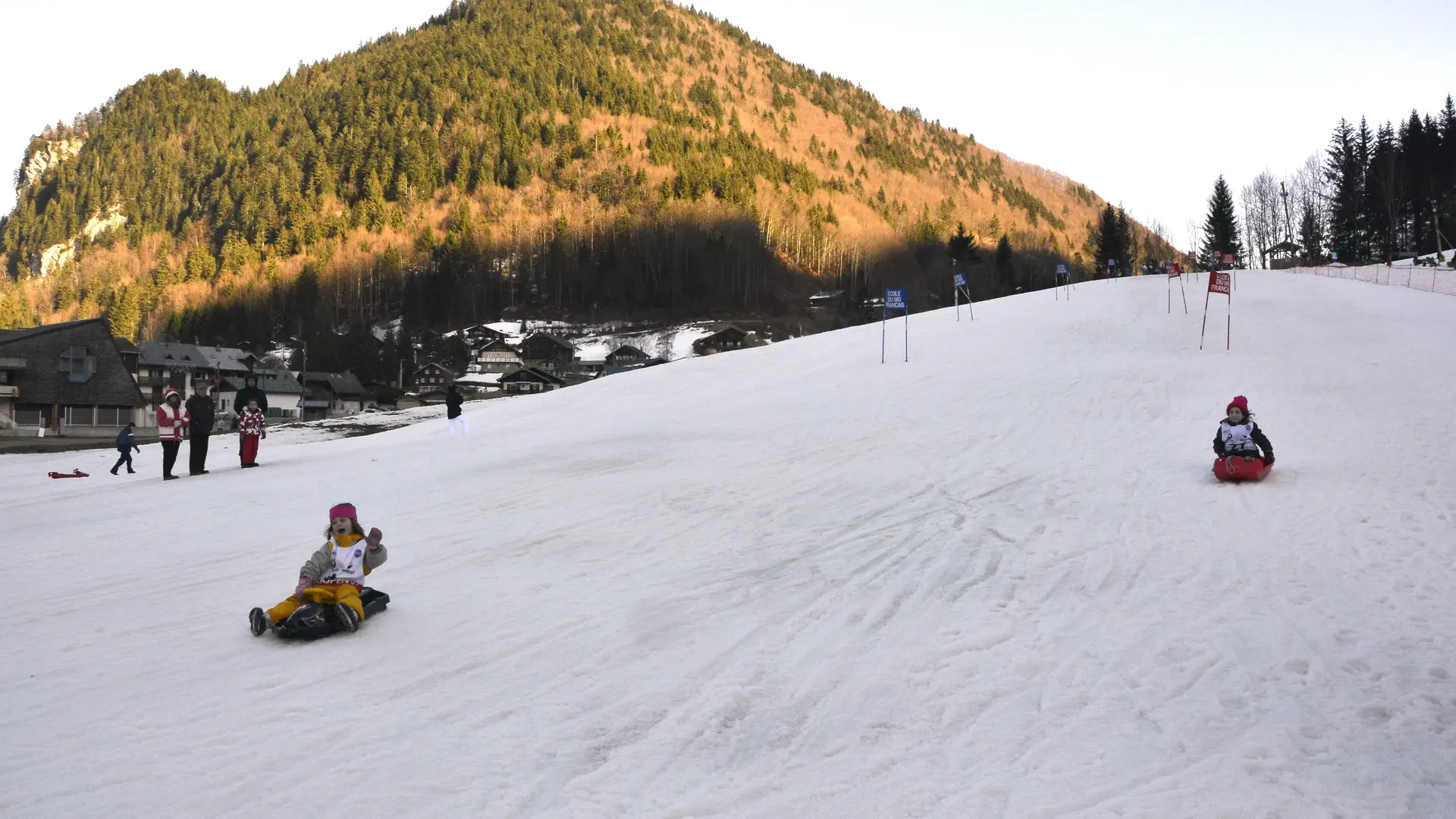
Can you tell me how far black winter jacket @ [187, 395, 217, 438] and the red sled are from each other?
58.7ft

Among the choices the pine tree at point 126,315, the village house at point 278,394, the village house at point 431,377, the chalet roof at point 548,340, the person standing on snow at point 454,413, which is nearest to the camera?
the person standing on snow at point 454,413

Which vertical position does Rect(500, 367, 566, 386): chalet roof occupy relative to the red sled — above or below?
above

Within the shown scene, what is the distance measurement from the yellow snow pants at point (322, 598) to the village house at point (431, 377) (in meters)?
89.6

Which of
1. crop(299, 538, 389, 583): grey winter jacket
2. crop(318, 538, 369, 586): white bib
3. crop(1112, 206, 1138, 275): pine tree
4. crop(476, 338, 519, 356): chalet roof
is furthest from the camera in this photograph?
crop(476, 338, 519, 356): chalet roof

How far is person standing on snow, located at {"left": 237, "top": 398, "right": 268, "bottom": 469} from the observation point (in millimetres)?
18172

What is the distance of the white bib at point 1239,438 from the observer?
11.8 m

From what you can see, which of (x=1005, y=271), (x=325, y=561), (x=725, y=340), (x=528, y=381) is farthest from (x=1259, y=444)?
(x=1005, y=271)

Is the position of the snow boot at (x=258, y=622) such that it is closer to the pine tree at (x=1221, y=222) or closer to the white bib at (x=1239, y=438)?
the white bib at (x=1239, y=438)

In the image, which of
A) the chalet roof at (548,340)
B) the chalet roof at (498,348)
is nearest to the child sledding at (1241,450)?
the chalet roof at (548,340)

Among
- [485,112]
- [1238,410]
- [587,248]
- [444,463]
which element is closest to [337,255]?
[587,248]

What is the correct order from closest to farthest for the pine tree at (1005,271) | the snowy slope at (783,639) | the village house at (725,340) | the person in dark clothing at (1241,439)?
the snowy slope at (783,639)
the person in dark clothing at (1241,439)
the village house at (725,340)
the pine tree at (1005,271)

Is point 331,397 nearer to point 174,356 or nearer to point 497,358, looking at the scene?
point 174,356

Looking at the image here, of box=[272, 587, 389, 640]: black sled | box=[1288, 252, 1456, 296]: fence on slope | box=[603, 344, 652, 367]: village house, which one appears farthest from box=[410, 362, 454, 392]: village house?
box=[272, 587, 389, 640]: black sled

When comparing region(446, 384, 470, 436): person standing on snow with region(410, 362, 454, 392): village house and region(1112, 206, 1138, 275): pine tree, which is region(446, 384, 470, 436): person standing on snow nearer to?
region(410, 362, 454, 392): village house
